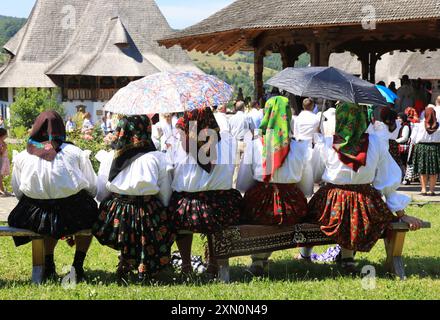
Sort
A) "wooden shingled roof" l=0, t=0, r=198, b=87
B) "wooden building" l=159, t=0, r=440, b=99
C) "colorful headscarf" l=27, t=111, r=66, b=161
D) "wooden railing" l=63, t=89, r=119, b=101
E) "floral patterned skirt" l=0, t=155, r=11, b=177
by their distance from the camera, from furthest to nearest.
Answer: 1. "wooden shingled roof" l=0, t=0, r=198, b=87
2. "wooden railing" l=63, t=89, r=119, b=101
3. "wooden building" l=159, t=0, r=440, b=99
4. "floral patterned skirt" l=0, t=155, r=11, b=177
5. "colorful headscarf" l=27, t=111, r=66, b=161

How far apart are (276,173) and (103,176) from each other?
145 centimetres

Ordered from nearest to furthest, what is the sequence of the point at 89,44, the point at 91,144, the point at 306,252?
1. the point at 306,252
2. the point at 91,144
3. the point at 89,44

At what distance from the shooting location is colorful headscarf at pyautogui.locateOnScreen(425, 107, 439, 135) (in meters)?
13.0

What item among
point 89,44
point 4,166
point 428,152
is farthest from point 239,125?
point 89,44

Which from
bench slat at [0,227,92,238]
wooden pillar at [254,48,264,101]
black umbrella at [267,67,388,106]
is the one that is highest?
wooden pillar at [254,48,264,101]

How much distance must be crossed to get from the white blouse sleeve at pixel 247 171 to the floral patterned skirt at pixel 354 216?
67 cm

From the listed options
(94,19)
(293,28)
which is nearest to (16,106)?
(94,19)

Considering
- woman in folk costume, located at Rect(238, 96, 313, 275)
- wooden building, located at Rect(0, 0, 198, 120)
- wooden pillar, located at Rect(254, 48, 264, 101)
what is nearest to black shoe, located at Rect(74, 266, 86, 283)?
woman in folk costume, located at Rect(238, 96, 313, 275)

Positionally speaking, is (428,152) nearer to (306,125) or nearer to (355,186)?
(306,125)

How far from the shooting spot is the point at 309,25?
53.2 ft

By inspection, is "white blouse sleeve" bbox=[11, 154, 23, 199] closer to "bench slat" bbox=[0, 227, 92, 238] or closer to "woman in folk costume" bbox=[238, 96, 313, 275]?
"bench slat" bbox=[0, 227, 92, 238]

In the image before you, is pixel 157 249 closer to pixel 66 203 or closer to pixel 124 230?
pixel 124 230

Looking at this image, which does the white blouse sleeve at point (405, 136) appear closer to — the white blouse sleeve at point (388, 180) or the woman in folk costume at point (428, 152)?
the woman in folk costume at point (428, 152)
